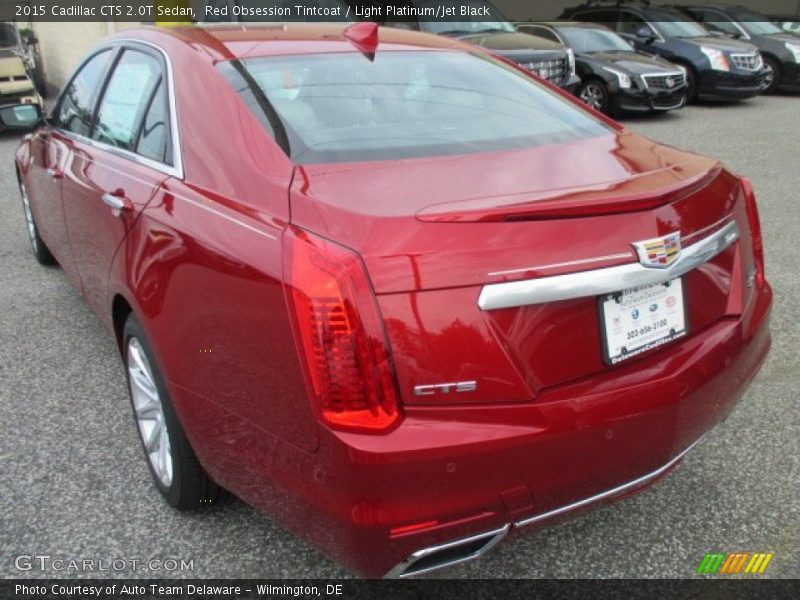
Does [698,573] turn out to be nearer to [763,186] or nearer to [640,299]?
[640,299]

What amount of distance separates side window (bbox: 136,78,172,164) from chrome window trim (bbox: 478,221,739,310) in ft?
4.26

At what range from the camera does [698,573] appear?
7.69ft

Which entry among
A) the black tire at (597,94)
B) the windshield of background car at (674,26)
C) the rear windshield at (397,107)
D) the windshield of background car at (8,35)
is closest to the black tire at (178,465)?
the rear windshield at (397,107)

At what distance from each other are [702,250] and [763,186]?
624 cm

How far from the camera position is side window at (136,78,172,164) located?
256 cm

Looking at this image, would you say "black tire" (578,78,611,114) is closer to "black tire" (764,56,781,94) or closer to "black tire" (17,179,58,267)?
"black tire" (764,56,781,94)

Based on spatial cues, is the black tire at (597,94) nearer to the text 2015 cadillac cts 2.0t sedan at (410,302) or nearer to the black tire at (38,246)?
the black tire at (38,246)

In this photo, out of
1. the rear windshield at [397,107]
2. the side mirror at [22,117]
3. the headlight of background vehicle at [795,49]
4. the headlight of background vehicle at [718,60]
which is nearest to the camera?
the rear windshield at [397,107]

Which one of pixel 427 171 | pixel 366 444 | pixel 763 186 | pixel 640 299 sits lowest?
pixel 763 186

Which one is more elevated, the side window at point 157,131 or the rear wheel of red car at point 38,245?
the side window at point 157,131

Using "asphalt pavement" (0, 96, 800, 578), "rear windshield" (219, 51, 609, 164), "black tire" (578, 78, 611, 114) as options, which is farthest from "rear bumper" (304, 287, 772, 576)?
"black tire" (578, 78, 611, 114)

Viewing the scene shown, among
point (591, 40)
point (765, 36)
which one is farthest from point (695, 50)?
point (765, 36)

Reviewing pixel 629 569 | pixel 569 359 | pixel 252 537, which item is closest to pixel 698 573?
pixel 629 569

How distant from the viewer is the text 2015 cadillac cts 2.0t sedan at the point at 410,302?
1.72m
